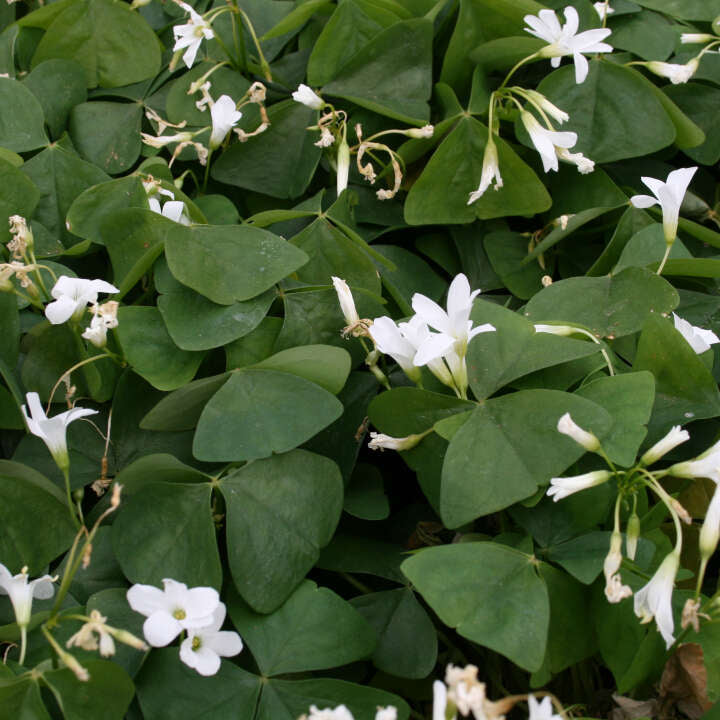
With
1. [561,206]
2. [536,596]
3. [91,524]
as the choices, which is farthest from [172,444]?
[561,206]

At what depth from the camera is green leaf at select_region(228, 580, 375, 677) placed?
2.12ft

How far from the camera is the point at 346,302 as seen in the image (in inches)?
28.7

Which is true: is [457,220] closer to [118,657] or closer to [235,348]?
[235,348]

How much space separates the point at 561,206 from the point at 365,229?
0.73 feet

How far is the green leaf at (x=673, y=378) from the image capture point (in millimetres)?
697

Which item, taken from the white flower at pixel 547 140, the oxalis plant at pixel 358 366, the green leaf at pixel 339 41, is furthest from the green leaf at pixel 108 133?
the white flower at pixel 547 140

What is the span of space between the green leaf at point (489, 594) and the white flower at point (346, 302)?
8.7 inches

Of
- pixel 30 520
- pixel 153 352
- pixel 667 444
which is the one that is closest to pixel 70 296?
pixel 153 352

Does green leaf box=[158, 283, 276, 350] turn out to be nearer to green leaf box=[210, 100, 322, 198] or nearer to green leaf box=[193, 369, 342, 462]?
green leaf box=[193, 369, 342, 462]

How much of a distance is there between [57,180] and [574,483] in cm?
65

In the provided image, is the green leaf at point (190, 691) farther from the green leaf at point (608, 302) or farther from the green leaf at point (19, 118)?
the green leaf at point (19, 118)

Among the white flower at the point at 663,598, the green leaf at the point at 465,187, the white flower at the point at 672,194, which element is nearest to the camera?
the white flower at the point at 663,598

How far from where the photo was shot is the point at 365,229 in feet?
3.12

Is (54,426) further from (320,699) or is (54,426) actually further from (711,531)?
(711,531)
